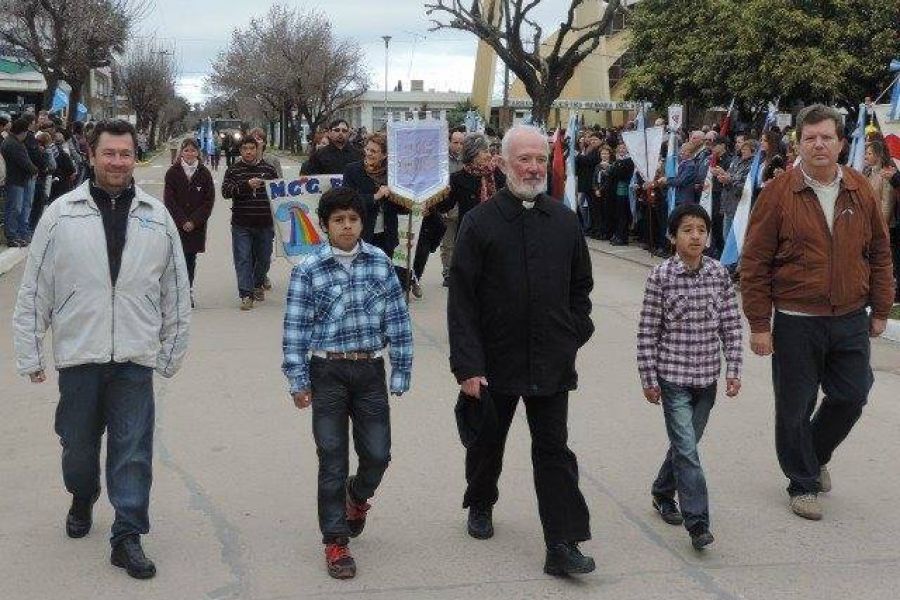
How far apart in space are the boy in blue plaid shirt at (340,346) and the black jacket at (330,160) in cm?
713

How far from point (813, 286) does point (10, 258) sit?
11469mm

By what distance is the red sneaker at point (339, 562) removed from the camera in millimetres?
4395

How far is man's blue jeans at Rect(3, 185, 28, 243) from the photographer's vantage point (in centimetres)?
1498

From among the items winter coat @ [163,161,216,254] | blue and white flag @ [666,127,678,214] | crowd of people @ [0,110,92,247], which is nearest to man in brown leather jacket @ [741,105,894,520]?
winter coat @ [163,161,216,254]

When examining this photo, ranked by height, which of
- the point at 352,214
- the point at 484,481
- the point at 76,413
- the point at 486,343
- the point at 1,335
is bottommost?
the point at 1,335

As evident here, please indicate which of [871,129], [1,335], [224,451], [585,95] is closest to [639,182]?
[871,129]

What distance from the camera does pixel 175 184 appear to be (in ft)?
34.5

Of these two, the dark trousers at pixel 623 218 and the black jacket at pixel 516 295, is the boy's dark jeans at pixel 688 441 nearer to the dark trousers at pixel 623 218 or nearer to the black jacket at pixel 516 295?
the black jacket at pixel 516 295

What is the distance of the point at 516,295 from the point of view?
4.30 meters

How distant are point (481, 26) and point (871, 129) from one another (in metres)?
15.6

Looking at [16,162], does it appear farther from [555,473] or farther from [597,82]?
[597,82]

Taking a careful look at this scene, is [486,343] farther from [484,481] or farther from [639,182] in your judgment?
[639,182]

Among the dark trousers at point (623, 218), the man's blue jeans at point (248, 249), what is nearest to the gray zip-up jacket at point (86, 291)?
the man's blue jeans at point (248, 249)

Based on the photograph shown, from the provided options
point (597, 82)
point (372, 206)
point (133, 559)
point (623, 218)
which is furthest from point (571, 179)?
point (597, 82)
